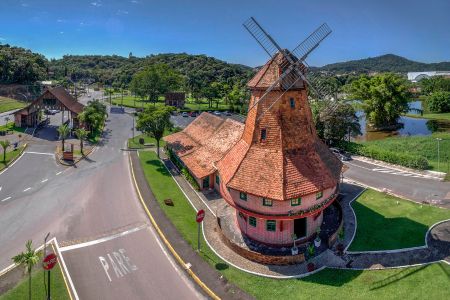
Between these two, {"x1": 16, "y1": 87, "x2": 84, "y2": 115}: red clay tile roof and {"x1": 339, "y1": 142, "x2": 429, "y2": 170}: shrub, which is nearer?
{"x1": 339, "y1": 142, "x2": 429, "y2": 170}: shrub

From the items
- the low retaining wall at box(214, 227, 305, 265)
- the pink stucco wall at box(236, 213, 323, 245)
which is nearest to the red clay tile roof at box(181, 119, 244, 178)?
the pink stucco wall at box(236, 213, 323, 245)

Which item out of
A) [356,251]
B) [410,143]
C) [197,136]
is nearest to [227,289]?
[356,251]

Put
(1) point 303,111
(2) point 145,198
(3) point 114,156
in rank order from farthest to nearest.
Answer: (3) point 114,156 → (2) point 145,198 → (1) point 303,111

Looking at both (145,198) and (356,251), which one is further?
(145,198)

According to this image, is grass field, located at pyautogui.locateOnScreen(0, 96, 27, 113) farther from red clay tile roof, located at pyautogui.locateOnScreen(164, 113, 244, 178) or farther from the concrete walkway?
the concrete walkway

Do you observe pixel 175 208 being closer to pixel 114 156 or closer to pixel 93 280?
pixel 93 280

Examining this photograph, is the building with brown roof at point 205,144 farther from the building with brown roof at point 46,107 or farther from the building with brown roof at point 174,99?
A: the building with brown roof at point 174,99
